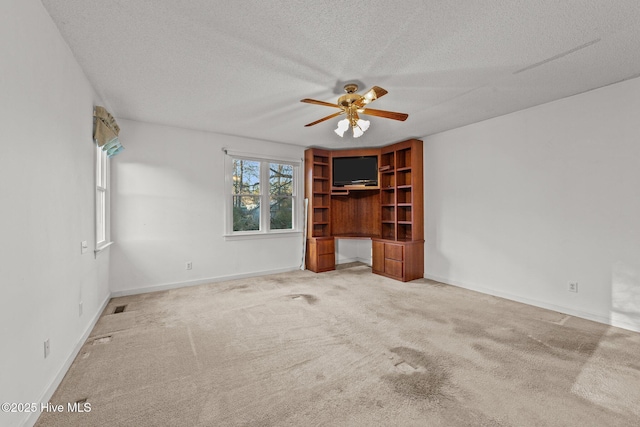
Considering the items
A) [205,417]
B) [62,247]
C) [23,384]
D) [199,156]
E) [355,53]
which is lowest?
[205,417]

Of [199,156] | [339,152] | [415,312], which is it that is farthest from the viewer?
[339,152]

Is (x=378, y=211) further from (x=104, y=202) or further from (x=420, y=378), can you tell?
(x=104, y=202)

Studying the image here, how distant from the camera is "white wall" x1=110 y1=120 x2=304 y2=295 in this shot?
4.00m

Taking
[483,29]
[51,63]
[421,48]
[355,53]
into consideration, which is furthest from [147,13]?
[483,29]

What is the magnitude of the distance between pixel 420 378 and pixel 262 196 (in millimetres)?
4026

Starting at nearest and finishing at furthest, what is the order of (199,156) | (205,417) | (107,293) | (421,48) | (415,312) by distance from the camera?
(205,417), (421,48), (415,312), (107,293), (199,156)

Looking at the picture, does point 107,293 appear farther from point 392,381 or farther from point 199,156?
point 392,381

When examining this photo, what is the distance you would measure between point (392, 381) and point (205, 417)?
127cm

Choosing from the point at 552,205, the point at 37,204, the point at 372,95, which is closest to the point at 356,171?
the point at 372,95

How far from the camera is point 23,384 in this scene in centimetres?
153

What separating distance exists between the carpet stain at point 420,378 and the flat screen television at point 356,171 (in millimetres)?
3790

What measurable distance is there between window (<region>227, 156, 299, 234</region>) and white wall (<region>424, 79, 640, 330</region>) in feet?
9.51

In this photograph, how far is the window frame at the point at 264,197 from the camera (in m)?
4.82

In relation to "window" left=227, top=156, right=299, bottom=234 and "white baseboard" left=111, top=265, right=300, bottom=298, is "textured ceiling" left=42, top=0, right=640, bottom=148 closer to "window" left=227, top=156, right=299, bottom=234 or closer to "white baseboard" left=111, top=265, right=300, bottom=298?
"window" left=227, top=156, right=299, bottom=234
